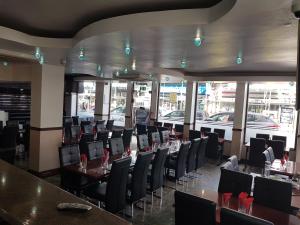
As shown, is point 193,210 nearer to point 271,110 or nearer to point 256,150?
point 256,150

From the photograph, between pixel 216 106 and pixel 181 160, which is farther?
pixel 216 106

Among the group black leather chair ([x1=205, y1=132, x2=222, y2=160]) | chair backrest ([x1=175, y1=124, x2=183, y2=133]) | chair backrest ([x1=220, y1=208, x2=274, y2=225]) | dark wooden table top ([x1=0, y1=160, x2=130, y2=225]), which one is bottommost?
black leather chair ([x1=205, y1=132, x2=222, y2=160])

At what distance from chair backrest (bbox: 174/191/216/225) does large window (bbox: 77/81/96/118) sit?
1197 centimetres

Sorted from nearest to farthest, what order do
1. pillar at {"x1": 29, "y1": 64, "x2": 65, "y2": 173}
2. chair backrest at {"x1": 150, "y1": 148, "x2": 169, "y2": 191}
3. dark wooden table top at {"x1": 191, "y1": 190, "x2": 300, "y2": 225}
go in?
dark wooden table top at {"x1": 191, "y1": 190, "x2": 300, "y2": 225}
chair backrest at {"x1": 150, "y1": 148, "x2": 169, "y2": 191}
pillar at {"x1": 29, "y1": 64, "x2": 65, "y2": 173}

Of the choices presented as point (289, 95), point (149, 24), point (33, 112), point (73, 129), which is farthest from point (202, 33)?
point (289, 95)

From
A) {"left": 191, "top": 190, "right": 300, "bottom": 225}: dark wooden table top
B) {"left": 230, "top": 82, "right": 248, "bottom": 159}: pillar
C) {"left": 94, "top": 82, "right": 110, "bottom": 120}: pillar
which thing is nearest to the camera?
{"left": 191, "top": 190, "right": 300, "bottom": 225}: dark wooden table top

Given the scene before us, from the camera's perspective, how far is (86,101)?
46.2ft

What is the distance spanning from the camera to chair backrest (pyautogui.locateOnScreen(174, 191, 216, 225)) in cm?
214

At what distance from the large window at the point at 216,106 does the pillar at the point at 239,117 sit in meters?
0.42

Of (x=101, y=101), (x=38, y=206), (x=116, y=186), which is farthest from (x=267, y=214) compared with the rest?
(x=101, y=101)

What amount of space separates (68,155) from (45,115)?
6.57ft

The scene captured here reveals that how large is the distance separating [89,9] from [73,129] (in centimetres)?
469

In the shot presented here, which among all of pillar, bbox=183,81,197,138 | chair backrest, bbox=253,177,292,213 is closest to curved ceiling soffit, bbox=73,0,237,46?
chair backrest, bbox=253,177,292,213

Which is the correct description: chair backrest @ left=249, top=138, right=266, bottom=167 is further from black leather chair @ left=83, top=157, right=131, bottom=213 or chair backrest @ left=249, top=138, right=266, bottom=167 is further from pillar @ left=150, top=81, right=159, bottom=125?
black leather chair @ left=83, top=157, right=131, bottom=213
